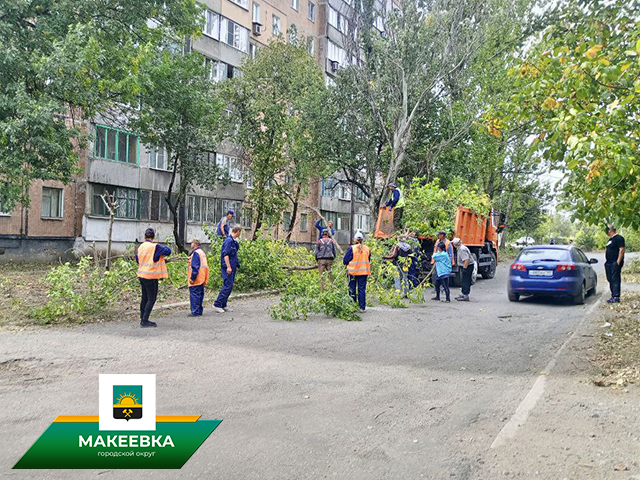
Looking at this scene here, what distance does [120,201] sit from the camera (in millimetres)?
30766

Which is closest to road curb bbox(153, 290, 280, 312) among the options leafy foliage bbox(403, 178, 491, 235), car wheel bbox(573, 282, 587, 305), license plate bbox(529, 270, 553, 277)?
leafy foliage bbox(403, 178, 491, 235)

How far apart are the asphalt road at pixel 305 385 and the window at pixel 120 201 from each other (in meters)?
19.8

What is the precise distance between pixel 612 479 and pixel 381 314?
8.50 metres

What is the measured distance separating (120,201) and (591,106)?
89.1 feet

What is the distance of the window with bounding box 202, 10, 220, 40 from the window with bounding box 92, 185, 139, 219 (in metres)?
11.1

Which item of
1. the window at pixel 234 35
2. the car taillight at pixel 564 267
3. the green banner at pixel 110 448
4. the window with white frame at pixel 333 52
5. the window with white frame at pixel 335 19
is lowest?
the green banner at pixel 110 448

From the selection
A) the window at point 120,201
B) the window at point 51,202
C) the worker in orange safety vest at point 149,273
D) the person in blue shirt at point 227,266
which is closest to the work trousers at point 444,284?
the person in blue shirt at point 227,266

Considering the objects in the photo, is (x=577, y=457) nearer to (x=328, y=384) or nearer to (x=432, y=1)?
(x=328, y=384)

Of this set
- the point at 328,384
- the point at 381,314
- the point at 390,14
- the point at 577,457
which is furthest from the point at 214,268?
the point at 390,14

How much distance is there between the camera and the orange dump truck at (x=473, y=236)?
18047mm

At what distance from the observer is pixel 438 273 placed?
49.8 ft

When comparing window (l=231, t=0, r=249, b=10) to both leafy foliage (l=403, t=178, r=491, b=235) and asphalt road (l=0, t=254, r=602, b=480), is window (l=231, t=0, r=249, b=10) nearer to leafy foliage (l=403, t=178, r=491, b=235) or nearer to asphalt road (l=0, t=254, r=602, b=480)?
leafy foliage (l=403, t=178, r=491, b=235)

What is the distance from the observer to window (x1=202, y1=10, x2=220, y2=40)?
1402 inches

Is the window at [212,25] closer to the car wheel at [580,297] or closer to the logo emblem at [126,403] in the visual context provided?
the car wheel at [580,297]
